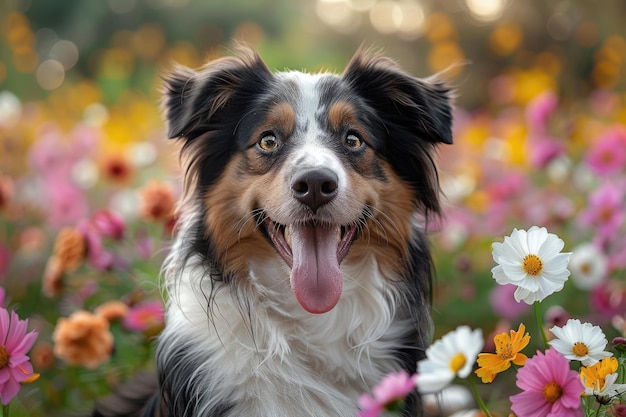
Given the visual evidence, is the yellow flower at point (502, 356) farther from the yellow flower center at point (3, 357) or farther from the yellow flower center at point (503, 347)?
the yellow flower center at point (3, 357)

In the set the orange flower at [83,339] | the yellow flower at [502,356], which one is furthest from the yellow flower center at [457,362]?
the orange flower at [83,339]

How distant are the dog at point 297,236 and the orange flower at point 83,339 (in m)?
0.48

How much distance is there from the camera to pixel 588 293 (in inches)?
190

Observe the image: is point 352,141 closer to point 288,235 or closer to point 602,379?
point 288,235

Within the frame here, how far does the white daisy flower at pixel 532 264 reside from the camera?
2270 millimetres

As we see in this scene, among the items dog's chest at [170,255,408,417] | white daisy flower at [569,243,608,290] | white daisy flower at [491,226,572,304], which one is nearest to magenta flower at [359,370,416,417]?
white daisy flower at [491,226,572,304]

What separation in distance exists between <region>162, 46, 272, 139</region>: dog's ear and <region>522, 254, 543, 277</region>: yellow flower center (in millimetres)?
1506

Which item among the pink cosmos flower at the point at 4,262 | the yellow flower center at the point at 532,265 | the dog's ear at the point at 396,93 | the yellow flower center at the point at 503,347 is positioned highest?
the dog's ear at the point at 396,93

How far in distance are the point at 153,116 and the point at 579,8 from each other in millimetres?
5375

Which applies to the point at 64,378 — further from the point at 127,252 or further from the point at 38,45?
the point at 38,45

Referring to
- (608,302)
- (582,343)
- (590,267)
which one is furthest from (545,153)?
(582,343)

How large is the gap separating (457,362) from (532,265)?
572 millimetres

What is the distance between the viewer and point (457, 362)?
73.0 inches

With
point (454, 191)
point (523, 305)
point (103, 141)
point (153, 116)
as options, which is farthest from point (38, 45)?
point (523, 305)
